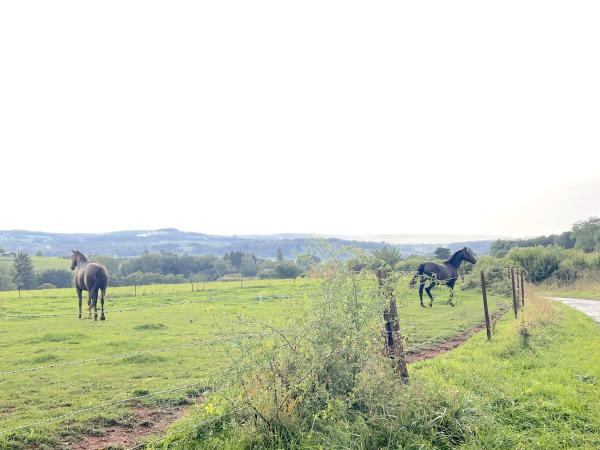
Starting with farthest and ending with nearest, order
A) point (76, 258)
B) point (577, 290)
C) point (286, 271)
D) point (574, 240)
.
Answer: point (574, 240) → point (286, 271) → point (577, 290) → point (76, 258)

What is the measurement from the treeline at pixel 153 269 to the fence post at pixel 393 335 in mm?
22540

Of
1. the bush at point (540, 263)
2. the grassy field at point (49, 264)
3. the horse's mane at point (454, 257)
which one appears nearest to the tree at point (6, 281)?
the grassy field at point (49, 264)

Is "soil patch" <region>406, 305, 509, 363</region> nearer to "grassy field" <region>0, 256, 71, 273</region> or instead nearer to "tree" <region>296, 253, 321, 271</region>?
"tree" <region>296, 253, 321, 271</region>

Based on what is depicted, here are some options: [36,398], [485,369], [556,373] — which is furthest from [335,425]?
[36,398]

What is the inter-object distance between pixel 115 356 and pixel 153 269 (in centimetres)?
8169

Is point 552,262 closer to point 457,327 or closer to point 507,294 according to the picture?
point 507,294

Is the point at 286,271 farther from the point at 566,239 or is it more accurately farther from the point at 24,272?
the point at 566,239

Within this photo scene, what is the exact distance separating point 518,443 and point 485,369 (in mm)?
3028

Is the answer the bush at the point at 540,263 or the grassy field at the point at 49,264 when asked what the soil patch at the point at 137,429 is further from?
the grassy field at the point at 49,264

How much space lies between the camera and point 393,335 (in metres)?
5.87

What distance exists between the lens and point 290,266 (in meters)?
63.6

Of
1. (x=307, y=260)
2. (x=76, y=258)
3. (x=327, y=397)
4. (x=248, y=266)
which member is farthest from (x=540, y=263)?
(x=248, y=266)

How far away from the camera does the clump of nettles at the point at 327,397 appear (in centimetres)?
496

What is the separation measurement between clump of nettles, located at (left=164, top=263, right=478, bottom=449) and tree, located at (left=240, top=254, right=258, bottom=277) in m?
85.0
